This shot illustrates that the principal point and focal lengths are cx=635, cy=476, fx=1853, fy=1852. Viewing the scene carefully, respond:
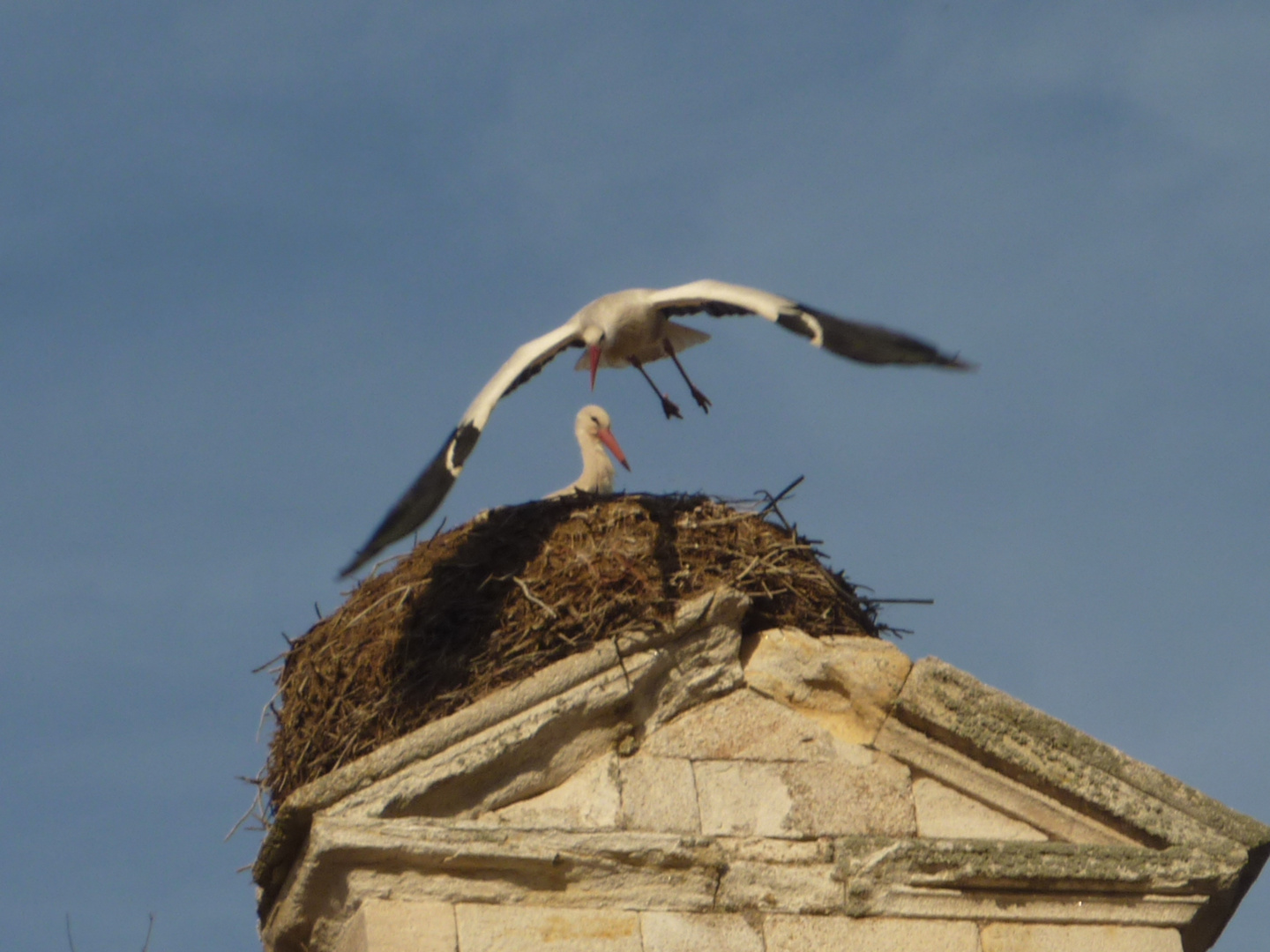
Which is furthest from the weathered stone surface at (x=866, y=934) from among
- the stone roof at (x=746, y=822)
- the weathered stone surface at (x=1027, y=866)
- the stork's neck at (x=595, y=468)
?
the stork's neck at (x=595, y=468)

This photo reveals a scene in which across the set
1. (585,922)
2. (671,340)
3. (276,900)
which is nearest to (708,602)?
(585,922)

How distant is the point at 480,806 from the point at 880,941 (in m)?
1.36

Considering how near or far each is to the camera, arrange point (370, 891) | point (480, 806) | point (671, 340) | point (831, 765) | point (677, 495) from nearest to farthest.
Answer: point (370, 891), point (480, 806), point (831, 765), point (677, 495), point (671, 340)

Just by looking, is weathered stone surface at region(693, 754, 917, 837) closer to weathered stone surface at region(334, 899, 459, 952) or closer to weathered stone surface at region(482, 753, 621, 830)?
weathered stone surface at region(482, 753, 621, 830)

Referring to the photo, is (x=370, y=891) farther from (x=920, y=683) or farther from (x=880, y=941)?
(x=920, y=683)

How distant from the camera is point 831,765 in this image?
6.38 metres

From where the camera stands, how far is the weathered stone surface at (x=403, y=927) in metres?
5.50

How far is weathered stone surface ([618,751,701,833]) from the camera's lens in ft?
19.9

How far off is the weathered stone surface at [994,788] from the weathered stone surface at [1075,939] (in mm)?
316

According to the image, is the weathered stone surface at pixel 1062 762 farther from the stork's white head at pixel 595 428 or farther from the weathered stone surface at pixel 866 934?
the stork's white head at pixel 595 428

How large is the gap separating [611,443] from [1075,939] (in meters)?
5.20

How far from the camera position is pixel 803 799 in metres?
6.25

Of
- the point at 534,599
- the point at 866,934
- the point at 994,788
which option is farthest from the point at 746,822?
the point at 534,599

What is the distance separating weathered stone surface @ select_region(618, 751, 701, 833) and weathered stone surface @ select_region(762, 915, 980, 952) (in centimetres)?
43
